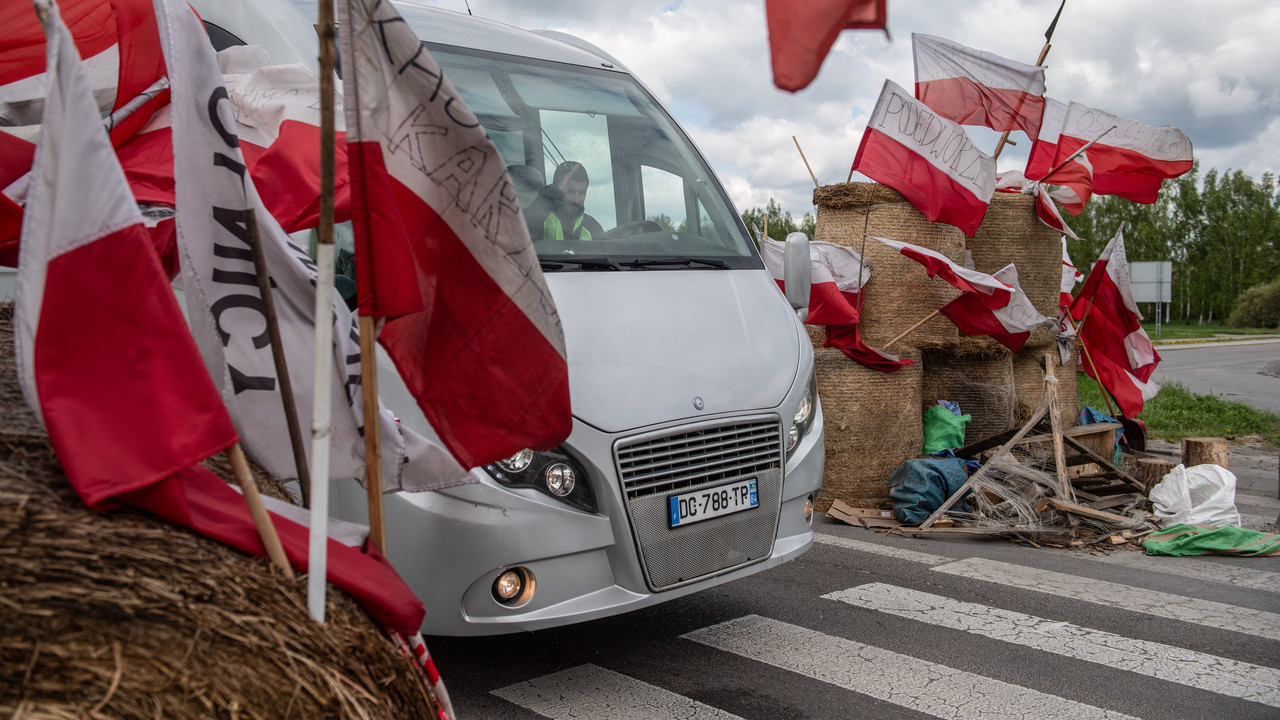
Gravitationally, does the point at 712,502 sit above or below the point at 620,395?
below

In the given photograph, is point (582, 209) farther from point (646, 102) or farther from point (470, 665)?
point (470, 665)

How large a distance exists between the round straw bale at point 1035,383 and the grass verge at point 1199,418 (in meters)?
3.25

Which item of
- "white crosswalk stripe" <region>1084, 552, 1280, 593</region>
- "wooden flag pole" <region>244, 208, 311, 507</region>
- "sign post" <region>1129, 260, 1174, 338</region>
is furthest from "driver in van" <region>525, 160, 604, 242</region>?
"sign post" <region>1129, 260, 1174, 338</region>

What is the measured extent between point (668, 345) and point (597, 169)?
1.29m

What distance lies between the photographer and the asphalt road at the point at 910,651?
13.0 feet

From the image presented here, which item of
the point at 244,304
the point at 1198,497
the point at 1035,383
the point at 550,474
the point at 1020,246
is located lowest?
the point at 1198,497

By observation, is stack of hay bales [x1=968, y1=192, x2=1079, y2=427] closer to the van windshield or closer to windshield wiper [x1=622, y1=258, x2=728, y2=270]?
the van windshield

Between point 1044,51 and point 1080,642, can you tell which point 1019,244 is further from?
point 1080,642

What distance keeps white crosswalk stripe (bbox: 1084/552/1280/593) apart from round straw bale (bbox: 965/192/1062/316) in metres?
3.09

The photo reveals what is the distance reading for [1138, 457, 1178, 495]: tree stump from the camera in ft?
26.2

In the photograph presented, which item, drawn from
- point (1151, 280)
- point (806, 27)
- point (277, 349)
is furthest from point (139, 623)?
point (1151, 280)

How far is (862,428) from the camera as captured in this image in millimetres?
7898

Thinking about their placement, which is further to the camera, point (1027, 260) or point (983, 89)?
point (983, 89)

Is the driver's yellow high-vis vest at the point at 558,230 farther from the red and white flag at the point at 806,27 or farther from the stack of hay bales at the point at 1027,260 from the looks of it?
the stack of hay bales at the point at 1027,260
